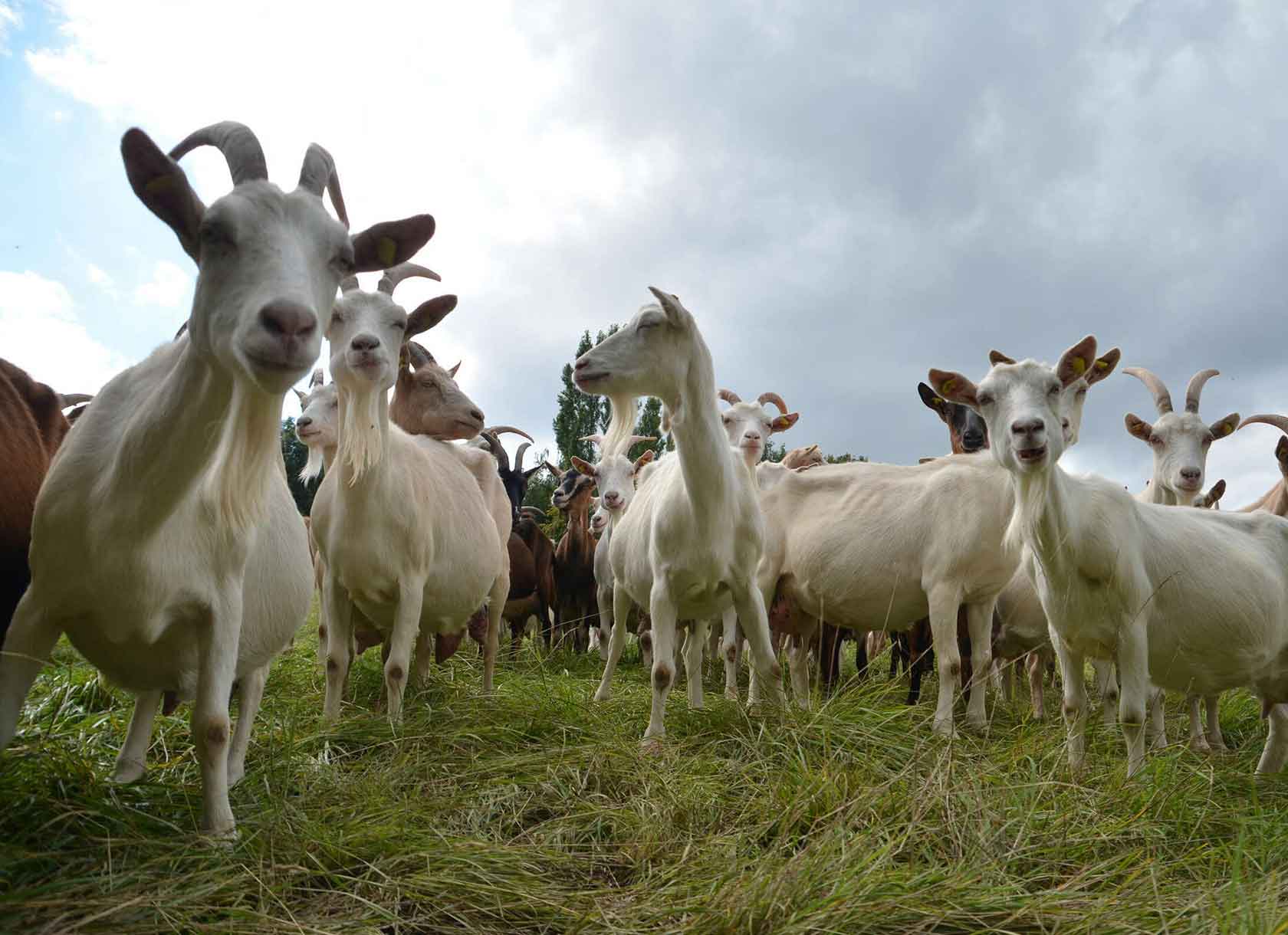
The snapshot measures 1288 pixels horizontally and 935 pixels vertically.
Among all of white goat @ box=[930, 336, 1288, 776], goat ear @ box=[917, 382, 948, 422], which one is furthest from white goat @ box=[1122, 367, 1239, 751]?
white goat @ box=[930, 336, 1288, 776]

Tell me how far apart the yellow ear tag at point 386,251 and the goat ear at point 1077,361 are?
3222 millimetres

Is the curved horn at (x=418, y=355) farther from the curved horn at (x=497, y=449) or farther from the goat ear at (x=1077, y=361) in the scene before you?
the goat ear at (x=1077, y=361)

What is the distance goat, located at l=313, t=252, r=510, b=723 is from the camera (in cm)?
418

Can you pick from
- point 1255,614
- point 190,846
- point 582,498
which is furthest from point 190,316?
point 582,498

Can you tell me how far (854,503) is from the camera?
6754mm

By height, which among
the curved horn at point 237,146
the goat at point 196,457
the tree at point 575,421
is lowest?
the goat at point 196,457

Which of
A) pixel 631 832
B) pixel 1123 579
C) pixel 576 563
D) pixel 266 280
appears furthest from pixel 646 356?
pixel 576 563

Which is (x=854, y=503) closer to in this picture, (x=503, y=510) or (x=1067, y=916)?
(x=503, y=510)

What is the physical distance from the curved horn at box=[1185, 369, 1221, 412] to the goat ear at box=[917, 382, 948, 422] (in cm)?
182

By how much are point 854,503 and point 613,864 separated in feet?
14.6

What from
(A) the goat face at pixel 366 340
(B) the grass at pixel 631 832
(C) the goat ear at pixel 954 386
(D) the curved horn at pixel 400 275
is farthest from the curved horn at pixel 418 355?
(C) the goat ear at pixel 954 386

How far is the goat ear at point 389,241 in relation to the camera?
2488mm

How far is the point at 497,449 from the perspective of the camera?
33.3 feet

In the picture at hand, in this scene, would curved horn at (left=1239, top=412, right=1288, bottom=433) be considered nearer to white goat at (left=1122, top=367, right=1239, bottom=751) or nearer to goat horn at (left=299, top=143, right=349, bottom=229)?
white goat at (left=1122, top=367, right=1239, bottom=751)
